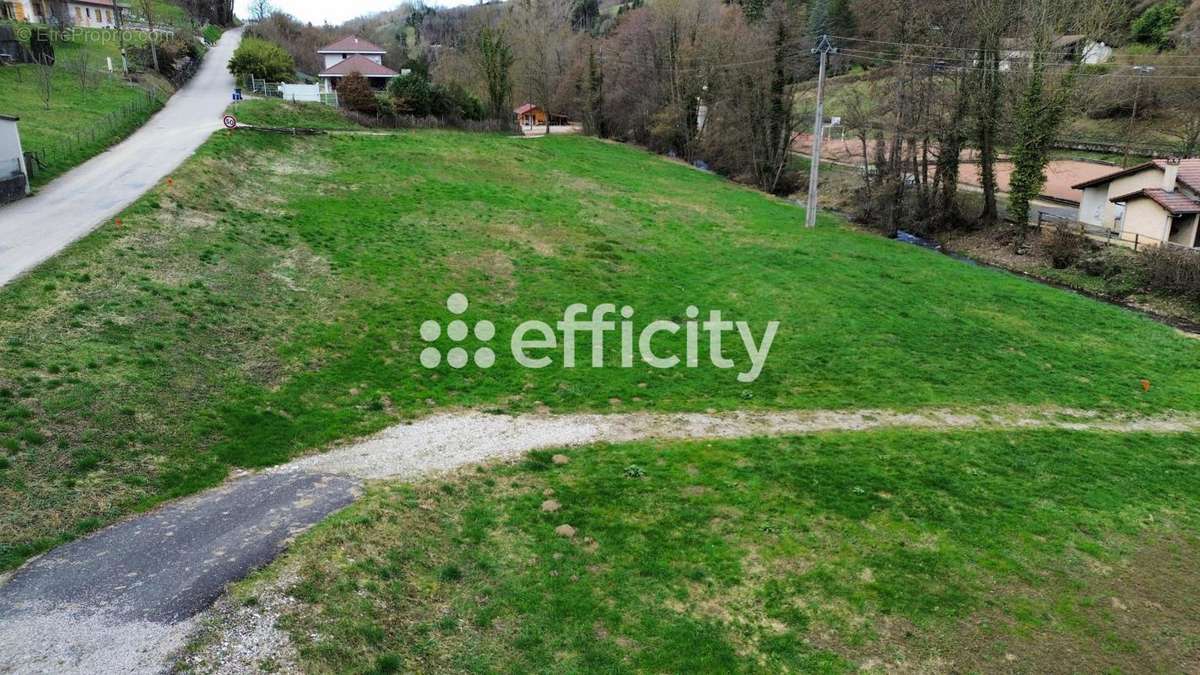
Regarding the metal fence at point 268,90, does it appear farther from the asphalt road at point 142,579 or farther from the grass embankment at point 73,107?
the asphalt road at point 142,579

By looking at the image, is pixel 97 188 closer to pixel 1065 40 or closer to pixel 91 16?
pixel 1065 40

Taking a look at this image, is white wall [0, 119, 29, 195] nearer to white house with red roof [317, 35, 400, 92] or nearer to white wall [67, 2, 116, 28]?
white house with red roof [317, 35, 400, 92]

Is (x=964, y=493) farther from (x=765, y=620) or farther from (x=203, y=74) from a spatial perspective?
(x=203, y=74)

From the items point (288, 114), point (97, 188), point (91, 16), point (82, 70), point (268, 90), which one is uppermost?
point (91, 16)

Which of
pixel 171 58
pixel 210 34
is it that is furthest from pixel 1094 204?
pixel 210 34

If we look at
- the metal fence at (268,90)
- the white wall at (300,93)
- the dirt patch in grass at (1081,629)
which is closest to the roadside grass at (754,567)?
the dirt patch in grass at (1081,629)

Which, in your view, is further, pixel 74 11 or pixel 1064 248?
pixel 74 11

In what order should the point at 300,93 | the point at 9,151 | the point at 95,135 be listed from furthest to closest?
the point at 300,93 < the point at 95,135 < the point at 9,151
